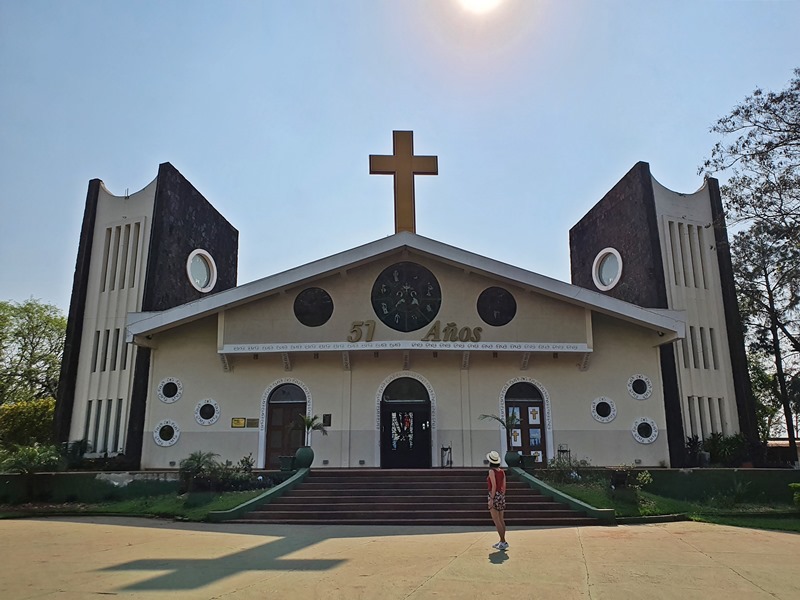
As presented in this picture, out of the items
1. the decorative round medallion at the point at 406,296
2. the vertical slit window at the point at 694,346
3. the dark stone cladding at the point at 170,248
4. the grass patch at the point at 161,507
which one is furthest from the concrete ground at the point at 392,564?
the vertical slit window at the point at 694,346

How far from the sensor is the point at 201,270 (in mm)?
24078

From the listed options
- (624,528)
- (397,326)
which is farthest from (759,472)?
(397,326)

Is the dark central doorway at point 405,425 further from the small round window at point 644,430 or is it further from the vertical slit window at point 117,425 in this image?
the vertical slit window at point 117,425

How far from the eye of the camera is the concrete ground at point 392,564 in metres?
5.73

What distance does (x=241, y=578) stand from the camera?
6172 mm

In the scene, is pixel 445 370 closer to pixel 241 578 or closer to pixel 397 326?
pixel 397 326

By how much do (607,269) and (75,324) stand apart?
19.3 metres

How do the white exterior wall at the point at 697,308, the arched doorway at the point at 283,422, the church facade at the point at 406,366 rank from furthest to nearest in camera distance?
the white exterior wall at the point at 697,308, the arched doorway at the point at 283,422, the church facade at the point at 406,366

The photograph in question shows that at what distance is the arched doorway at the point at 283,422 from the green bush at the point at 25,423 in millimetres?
13610

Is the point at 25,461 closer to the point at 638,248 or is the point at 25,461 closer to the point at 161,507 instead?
the point at 161,507

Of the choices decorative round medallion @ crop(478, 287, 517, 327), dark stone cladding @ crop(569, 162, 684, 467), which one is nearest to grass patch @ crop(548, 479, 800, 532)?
dark stone cladding @ crop(569, 162, 684, 467)

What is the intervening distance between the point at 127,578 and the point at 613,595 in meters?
4.64

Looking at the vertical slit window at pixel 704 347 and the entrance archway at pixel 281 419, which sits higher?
the vertical slit window at pixel 704 347

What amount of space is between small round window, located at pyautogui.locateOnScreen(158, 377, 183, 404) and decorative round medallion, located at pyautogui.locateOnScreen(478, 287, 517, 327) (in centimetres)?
889
